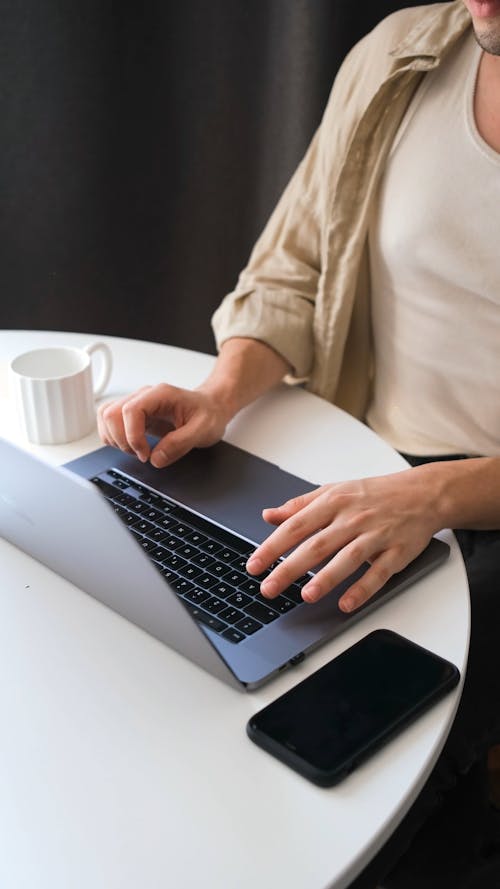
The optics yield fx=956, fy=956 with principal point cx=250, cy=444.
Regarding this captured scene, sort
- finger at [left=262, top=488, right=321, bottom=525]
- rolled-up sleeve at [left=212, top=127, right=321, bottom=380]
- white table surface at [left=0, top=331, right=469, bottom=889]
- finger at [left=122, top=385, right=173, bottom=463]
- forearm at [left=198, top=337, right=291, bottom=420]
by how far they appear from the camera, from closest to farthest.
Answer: white table surface at [left=0, top=331, right=469, bottom=889], finger at [left=262, top=488, right=321, bottom=525], finger at [left=122, top=385, right=173, bottom=463], forearm at [left=198, top=337, right=291, bottom=420], rolled-up sleeve at [left=212, top=127, right=321, bottom=380]

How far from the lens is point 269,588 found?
2.52ft

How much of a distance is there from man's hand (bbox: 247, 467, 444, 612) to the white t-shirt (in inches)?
11.9

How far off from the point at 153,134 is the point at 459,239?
1.02 meters

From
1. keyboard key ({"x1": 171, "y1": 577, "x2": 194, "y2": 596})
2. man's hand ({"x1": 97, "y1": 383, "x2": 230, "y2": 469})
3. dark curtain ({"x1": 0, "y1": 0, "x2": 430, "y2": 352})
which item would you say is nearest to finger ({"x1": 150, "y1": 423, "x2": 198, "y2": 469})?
man's hand ({"x1": 97, "y1": 383, "x2": 230, "y2": 469})

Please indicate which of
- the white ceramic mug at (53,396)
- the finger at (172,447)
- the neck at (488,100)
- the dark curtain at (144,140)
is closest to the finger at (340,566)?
the finger at (172,447)

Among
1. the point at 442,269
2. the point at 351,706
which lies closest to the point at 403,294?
the point at 442,269

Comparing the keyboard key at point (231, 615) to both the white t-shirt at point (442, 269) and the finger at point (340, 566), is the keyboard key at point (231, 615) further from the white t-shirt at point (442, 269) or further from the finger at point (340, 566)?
the white t-shirt at point (442, 269)

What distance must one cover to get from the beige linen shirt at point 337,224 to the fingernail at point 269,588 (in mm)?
507

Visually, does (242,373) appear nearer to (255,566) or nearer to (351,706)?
(255,566)

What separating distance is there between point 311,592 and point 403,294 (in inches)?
22.1

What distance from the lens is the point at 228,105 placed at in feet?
6.44

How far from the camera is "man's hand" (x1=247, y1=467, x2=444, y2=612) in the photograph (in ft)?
2.55

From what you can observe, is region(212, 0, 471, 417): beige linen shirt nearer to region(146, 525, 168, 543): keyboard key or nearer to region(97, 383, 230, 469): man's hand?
region(97, 383, 230, 469): man's hand

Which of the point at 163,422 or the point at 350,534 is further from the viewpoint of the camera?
the point at 163,422
